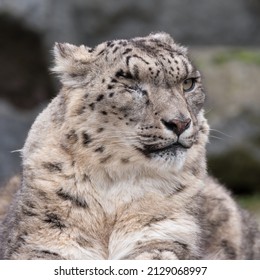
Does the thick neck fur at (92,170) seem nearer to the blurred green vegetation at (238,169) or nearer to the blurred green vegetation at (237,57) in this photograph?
the blurred green vegetation at (238,169)

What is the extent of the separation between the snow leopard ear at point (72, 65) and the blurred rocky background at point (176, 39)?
580cm

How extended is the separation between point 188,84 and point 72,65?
82cm

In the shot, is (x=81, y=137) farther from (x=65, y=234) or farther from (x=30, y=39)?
(x=30, y=39)

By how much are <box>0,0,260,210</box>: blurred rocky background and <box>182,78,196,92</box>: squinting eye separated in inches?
225

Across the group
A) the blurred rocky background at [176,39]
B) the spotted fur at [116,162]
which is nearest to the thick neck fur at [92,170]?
the spotted fur at [116,162]

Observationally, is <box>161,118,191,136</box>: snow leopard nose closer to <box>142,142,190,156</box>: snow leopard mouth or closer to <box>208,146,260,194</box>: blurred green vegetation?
<box>142,142,190,156</box>: snow leopard mouth

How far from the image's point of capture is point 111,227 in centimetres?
691

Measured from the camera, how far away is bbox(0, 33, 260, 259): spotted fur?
673 cm

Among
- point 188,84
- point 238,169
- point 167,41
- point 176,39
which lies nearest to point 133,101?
point 188,84

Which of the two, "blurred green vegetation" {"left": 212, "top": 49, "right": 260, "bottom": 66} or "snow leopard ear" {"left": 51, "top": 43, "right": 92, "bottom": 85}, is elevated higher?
"blurred green vegetation" {"left": 212, "top": 49, "right": 260, "bottom": 66}

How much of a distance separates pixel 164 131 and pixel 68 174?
2.56 ft

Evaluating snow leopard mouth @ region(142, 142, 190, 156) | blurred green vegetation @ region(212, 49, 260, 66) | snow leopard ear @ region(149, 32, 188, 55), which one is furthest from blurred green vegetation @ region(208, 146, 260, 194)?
snow leopard mouth @ region(142, 142, 190, 156)

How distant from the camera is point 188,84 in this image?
278 inches
